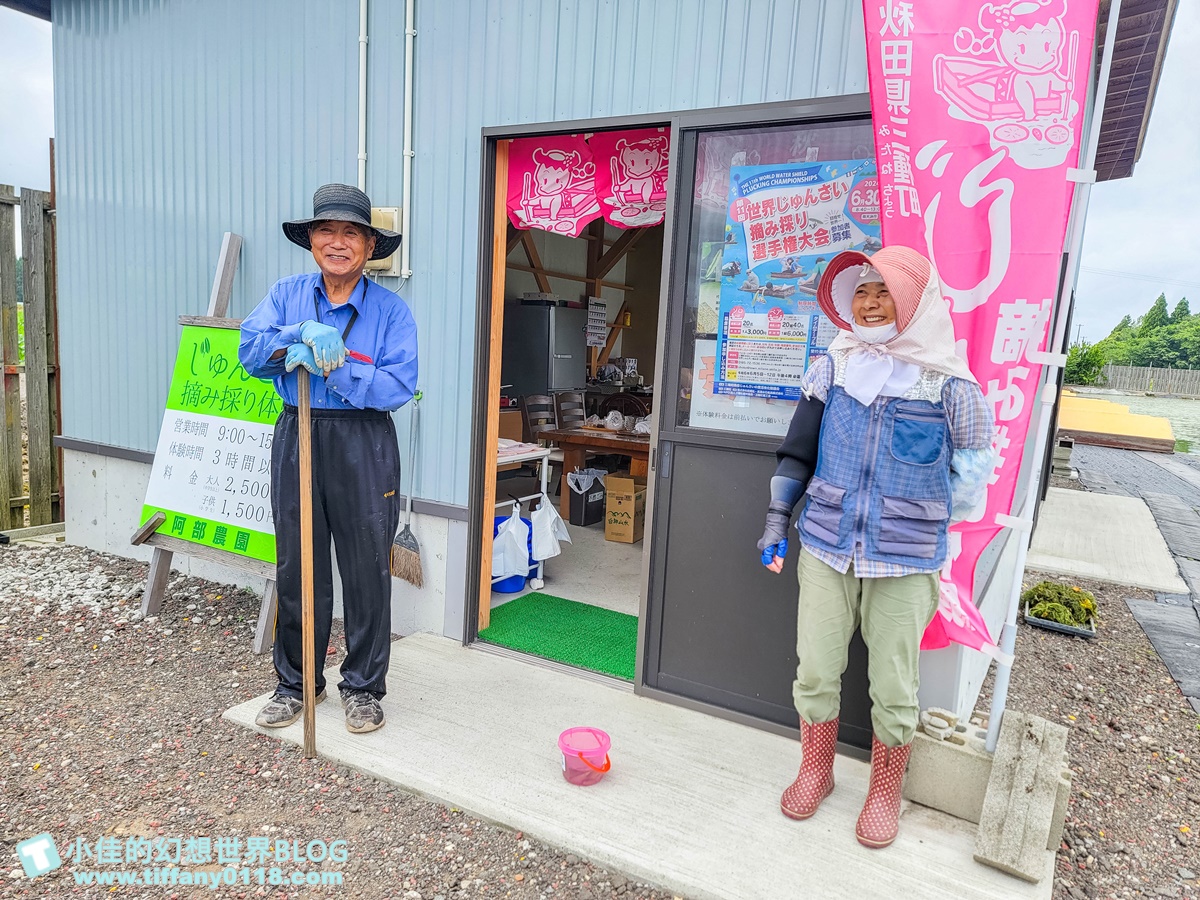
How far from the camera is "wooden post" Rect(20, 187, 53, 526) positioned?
5418 millimetres

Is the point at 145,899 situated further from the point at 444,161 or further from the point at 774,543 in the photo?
the point at 444,161

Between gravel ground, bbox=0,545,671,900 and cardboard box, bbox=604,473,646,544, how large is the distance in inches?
98.8

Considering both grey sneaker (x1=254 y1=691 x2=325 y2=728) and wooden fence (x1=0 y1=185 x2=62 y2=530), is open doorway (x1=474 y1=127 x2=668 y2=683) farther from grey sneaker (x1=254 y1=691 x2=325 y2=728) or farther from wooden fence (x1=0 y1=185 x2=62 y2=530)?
wooden fence (x1=0 y1=185 x2=62 y2=530)

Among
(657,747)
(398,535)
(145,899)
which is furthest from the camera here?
(398,535)

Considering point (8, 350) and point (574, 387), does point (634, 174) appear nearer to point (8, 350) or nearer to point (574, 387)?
point (8, 350)

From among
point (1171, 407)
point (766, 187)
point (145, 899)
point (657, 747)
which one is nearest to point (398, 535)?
point (657, 747)

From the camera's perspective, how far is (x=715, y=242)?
124 inches

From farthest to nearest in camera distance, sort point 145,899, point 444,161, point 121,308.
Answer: point 121,308 → point 444,161 → point 145,899

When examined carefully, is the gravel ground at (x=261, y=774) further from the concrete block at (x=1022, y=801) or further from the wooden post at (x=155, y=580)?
the concrete block at (x=1022, y=801)

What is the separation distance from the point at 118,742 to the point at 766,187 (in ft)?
10.5

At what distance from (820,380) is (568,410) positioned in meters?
5.22

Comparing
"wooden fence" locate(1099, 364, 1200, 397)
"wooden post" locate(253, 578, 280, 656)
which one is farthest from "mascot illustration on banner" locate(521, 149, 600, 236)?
"wooden fence" locate(1099, 364, 1200, 397)

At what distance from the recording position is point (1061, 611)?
479cm

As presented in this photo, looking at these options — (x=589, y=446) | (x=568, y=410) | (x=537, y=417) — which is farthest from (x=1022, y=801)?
(x=568, y=410)
